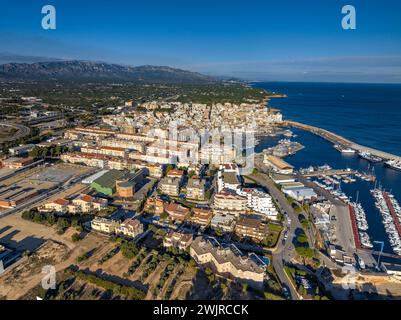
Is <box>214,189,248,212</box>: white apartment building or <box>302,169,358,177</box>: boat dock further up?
<box>302,169,358,177</box>: boat dock

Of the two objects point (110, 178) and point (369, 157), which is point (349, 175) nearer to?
point (369, 157)

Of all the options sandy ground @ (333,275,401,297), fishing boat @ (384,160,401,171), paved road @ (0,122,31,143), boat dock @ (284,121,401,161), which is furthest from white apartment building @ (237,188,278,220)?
paved road @ (0,122,31,143)

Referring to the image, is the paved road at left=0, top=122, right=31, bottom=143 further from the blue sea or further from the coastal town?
the blue sea

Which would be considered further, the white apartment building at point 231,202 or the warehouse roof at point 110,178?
the warehouse roof at point 110,178

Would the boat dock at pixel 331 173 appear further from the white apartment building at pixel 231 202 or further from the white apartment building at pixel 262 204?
the white apartment building at pixel 231 202

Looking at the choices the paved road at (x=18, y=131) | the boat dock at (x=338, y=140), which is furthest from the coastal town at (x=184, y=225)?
the paved road at (x=18, y=131)
